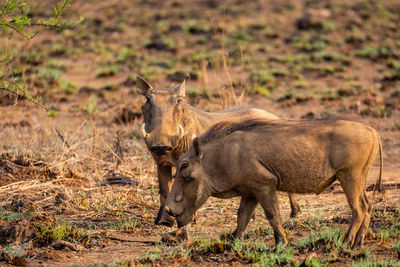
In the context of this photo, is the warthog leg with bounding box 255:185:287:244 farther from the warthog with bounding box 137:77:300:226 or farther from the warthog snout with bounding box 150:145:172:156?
the warthog snout with bounding box 150:145:172:156

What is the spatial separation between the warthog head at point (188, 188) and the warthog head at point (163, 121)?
64cm

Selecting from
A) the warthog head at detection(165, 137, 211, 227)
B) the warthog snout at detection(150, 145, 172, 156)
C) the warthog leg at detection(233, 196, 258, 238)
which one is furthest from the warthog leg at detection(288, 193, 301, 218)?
the warthog head at detection(165, 137, 211, 227)

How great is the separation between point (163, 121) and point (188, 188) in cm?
98

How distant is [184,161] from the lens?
4406 millimetres

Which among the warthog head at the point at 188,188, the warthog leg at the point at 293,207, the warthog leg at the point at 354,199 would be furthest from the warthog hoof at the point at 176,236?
the warthog leg at the point at 293,207

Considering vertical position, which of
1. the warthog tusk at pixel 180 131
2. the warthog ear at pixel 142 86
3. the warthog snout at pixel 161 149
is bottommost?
the warthog snout at pixel 161 149

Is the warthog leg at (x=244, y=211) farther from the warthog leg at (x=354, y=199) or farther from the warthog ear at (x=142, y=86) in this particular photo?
the warthog ear at (x=142, y=86)

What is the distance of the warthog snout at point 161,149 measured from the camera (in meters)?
5.00

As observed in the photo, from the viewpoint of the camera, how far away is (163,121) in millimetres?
5184

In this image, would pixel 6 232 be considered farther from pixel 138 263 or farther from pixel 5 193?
pixel 5 193

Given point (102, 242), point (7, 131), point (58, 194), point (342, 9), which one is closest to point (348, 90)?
point (7, 131)

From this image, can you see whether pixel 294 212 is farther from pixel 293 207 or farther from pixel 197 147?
pixel 197 147

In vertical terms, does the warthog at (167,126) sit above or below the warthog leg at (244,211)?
above

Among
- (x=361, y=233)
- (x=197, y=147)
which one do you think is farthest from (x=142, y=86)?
(x=361, y=233)
